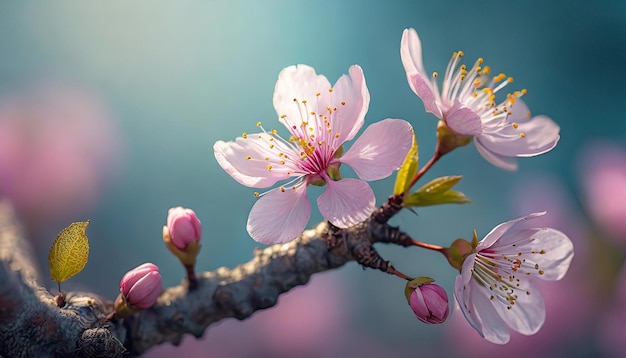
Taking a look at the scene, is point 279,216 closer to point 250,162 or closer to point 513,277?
point 250,162

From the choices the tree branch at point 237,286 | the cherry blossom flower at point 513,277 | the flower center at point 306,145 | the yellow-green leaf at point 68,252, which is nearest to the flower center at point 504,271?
the cherry blossom flower at point 513,277

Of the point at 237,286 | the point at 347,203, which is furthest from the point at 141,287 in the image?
the point at 347,203

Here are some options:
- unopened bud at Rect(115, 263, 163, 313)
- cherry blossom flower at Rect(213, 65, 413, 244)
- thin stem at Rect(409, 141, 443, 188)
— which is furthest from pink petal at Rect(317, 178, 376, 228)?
unopened bud at Rect(115, 263, 163, 313)

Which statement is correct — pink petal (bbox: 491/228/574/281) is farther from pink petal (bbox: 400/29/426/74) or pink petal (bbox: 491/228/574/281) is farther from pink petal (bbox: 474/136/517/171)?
pink petal (bbox: 400/29/426/74)

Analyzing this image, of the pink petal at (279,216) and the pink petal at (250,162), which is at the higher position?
the pink petal at (250,162)

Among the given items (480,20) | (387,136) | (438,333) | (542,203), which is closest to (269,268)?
(387,136)

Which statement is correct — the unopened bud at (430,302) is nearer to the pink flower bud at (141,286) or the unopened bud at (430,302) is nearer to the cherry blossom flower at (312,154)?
the cherry blossom flower at (312,154)
